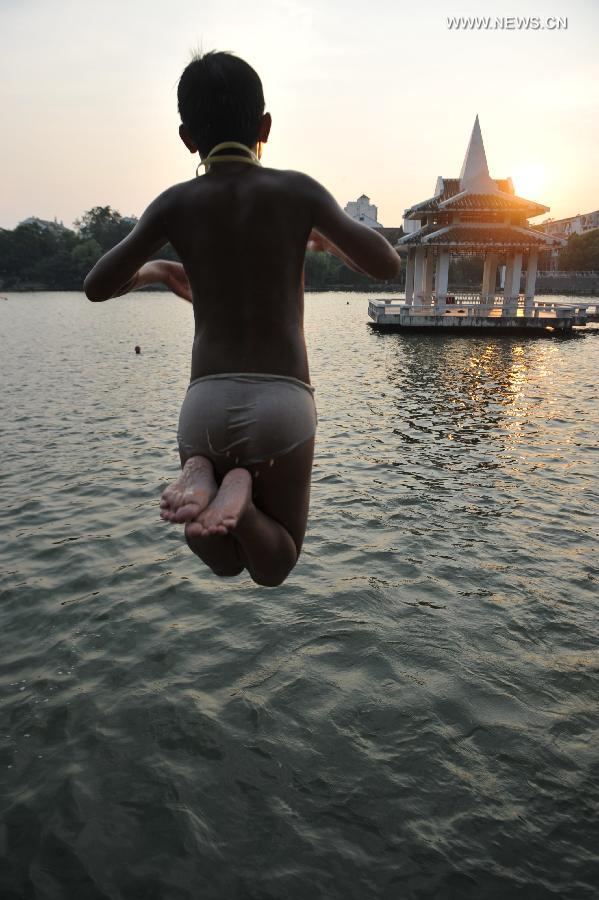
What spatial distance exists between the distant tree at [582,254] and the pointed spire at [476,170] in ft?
200

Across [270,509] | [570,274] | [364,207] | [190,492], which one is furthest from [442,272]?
[364,207]

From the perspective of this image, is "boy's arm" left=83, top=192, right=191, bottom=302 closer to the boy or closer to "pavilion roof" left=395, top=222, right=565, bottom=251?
the boy

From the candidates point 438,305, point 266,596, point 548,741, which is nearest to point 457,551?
point 266,596

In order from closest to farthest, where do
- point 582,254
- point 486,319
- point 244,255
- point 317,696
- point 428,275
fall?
1. point 244,255
2. point 317,696
3. point 486,319
4. point 428,275
5. point 582,254

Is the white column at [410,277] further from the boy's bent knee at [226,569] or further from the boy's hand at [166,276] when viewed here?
the boy's bent knee at [226,569]

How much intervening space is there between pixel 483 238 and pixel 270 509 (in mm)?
34082

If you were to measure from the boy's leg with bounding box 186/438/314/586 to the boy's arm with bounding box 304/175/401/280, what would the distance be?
0.66m

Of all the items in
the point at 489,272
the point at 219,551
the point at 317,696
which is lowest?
the point at 317,696

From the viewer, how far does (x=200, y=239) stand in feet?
6.61

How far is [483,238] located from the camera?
32.4 meters

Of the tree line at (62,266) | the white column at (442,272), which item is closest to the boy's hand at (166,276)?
the white column at (442,272)

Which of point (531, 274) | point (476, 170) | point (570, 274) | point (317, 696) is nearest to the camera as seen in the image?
point (317, 696)

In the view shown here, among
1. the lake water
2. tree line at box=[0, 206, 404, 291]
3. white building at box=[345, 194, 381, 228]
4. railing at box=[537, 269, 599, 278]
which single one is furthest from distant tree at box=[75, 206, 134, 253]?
the lake water

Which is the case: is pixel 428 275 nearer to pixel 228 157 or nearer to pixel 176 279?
pixel 176 279
